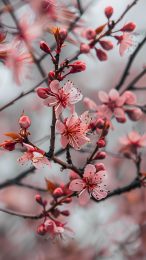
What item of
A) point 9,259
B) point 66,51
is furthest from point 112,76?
point 9,259

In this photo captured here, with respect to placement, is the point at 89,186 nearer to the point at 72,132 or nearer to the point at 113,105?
the point at 72,132

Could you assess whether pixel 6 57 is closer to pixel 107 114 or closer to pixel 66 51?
pixel 107 114

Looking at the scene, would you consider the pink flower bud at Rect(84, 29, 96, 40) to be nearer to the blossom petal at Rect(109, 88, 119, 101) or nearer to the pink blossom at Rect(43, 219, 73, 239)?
the blossom petal at Rect(109, 88, 119, 101)

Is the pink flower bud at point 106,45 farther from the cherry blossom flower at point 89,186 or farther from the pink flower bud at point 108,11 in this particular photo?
the cherry blossom flower at point 89,186

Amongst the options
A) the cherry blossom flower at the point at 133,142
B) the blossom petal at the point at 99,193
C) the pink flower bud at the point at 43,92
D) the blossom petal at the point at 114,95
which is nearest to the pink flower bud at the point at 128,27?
the blossom petal at the point at 114,95

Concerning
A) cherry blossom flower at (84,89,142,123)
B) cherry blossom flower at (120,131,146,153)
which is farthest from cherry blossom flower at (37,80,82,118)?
cherry blossom flower at (120,131,146,153)

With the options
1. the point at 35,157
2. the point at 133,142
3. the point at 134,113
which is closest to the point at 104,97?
the point at 134,113
